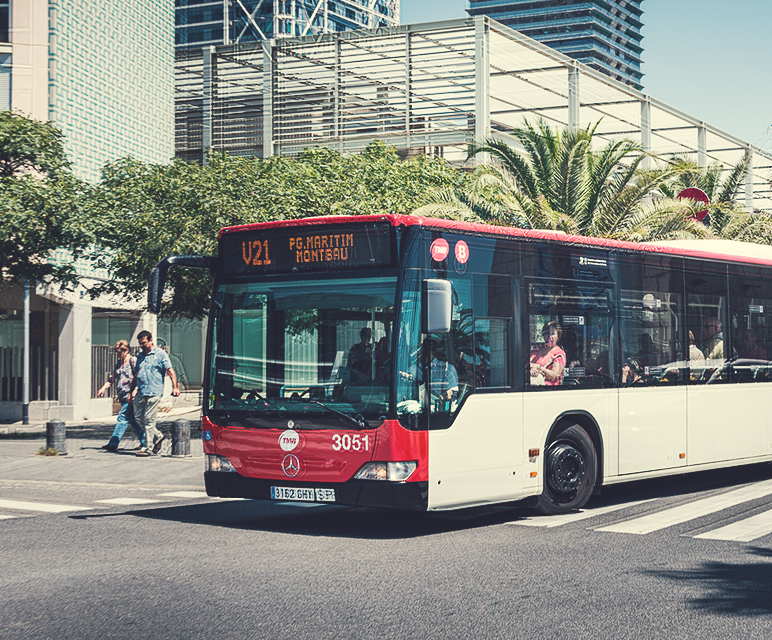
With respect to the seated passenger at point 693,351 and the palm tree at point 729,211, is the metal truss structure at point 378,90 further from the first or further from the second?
the seated passenger at point 693,351

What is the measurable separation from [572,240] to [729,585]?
424cm

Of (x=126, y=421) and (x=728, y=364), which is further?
(x=126, y=421)

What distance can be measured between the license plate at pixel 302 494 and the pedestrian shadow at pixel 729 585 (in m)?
2.80

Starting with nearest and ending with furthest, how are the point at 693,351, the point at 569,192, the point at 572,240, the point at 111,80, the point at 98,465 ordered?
the point at 572,240 < the point at 693,351 < the point at 98,465 < the point at 569,192 < the point at 111,80

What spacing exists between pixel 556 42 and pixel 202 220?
171 metres

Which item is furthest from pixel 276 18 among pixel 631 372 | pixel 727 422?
pixel 631 372

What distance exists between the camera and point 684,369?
1132cm

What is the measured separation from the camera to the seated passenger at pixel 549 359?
955 cm

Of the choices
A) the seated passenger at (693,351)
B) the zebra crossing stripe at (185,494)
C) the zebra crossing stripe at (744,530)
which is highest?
the seated passenger at (693,351)

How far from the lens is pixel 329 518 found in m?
10.1

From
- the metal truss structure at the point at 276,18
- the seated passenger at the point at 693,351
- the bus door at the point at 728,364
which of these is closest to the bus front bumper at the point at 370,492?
the bus door at the point at 728,364

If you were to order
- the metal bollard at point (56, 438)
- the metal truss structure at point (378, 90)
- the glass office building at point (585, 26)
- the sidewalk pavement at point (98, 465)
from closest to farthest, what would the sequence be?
the sidewalk pavement at point (98, 465)
the metal bollard at point (56, 438)
the metal truss structure at point (378, 90)
the glass office building at point (585, 26)

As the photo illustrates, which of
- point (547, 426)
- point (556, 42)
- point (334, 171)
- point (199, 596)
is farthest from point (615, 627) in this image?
point (556, 42)

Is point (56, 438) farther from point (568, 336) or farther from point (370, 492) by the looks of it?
point (568, 336)
